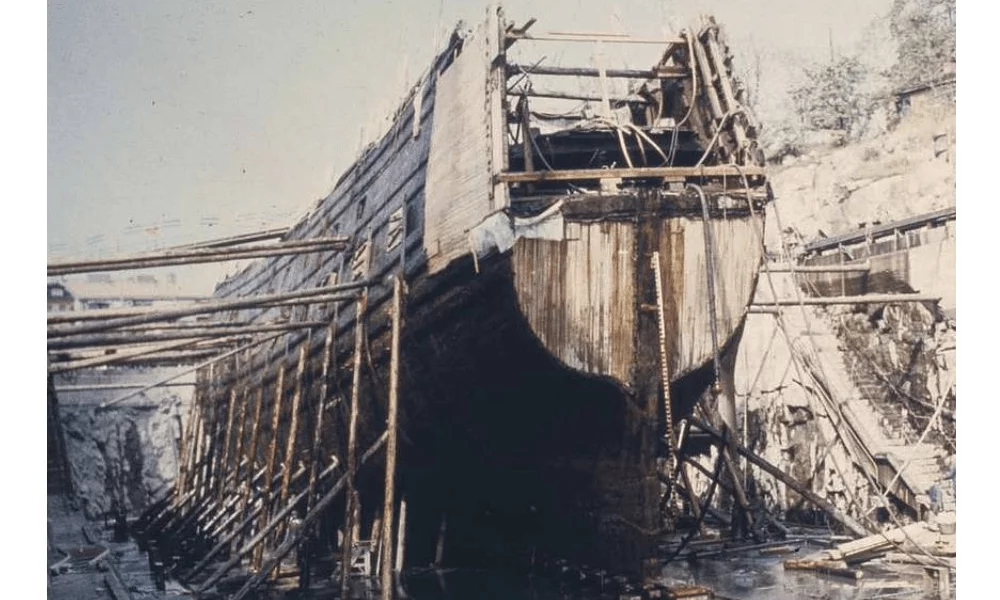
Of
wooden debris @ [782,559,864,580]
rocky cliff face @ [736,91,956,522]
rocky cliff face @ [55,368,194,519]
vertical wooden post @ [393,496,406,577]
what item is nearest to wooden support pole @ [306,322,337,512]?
vertical wooden post @ [393,496,406,577]

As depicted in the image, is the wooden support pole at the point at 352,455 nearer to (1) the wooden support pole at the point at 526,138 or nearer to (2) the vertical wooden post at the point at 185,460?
(1) the wooden support pole at the point at 526,138

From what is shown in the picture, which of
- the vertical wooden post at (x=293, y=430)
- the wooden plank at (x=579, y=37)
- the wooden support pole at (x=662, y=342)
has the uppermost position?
the wooden plank at (x=579, y=37)

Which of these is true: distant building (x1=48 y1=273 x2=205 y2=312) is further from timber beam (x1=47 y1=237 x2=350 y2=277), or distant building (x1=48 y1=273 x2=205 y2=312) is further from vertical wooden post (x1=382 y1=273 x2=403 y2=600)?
vertical wooden post (x1=382 y1=273 x2=403 y2=600)

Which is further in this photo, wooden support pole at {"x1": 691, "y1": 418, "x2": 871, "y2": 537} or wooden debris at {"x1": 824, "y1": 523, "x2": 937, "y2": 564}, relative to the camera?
wooden support pole at {"x1": 691, "y1": 418, "x2": 871, "y2": 537}

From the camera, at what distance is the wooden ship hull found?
570 cm

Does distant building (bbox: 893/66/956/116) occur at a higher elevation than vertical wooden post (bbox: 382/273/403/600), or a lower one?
higher

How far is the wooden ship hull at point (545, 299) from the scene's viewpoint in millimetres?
5703

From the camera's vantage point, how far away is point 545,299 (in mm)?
5625

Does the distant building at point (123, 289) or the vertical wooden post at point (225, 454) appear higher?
the distant building at point (123, 289)

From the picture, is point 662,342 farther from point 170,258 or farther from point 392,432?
point 170,258

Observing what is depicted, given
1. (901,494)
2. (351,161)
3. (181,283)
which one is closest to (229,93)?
(351,161)

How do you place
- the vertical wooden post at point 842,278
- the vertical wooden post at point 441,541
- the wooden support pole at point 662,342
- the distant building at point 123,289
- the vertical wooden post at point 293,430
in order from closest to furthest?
1. the wooden support pole at point 662,342
2. the vertical wooden post at point 293,430
3. the vertical wooden post at point 441,541
4. the vertical wooden post at point 842,278
5. the distant building at point 123,289

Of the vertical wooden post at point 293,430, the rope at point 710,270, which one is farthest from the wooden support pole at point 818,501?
the vertical wooden post at point 293,430

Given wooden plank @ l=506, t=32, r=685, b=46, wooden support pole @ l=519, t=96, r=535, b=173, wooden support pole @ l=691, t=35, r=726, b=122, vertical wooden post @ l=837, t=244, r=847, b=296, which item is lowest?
vertical wooden post @ l=837, t=244, r=847, b=296
